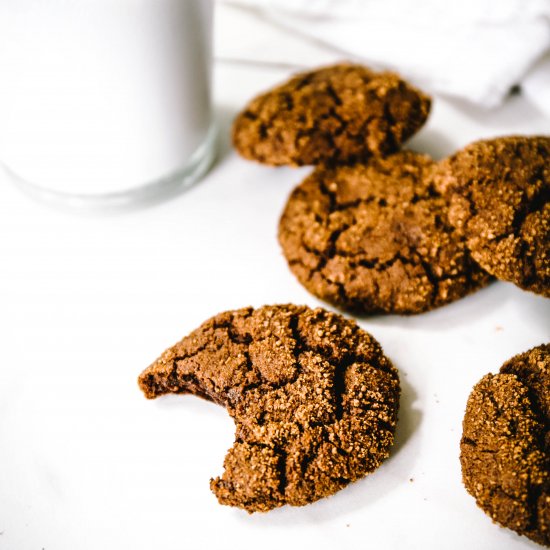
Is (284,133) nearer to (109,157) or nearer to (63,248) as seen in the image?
(109,157)

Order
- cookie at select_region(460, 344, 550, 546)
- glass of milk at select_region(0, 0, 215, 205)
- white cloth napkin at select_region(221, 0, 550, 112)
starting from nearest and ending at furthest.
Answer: cookie at select_region(460, 344, 550, 546) < glass of milk at select_region(0, 0, 215, 205) < white cloth napkin at select_region(221, 0, 550, 112)

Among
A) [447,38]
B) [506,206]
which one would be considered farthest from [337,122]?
[447,38]

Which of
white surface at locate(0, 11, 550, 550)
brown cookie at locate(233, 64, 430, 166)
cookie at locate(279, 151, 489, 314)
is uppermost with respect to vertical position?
brown cookie at locate(233, 64, 430, 166)

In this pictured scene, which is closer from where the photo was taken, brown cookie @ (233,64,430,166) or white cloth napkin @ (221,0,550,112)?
brown cookie @ (233,64,430,166)

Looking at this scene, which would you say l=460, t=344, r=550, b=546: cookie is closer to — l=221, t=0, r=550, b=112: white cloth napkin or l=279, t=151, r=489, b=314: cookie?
l=279, t=151, r=489, b=314: cookie

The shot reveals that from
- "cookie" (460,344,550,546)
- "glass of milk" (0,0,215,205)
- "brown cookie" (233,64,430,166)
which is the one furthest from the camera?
"brown cookie" (233,64,430,166)

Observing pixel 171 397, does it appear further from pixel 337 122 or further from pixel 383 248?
pixel 337 122

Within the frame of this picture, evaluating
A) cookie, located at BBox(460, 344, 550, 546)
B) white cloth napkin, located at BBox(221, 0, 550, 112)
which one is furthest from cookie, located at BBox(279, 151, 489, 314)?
white cloth napkin, located at BBox(221, 0, 550, 112)
